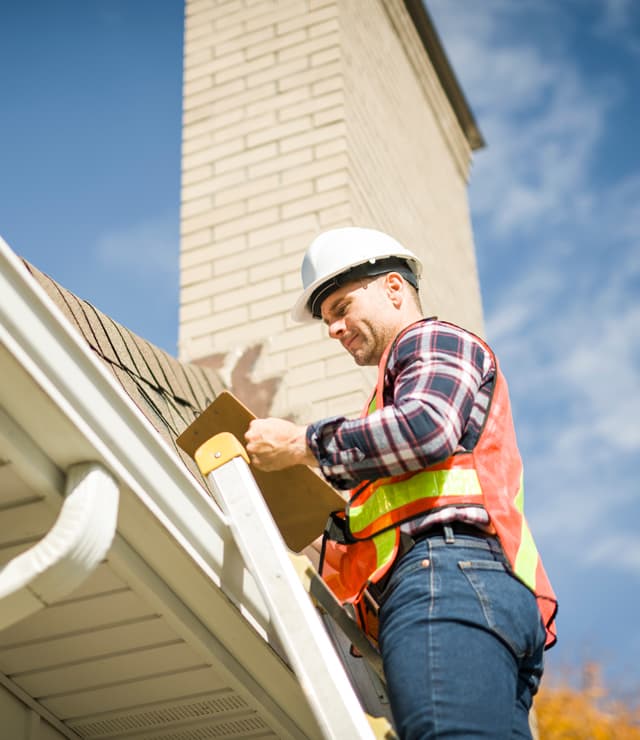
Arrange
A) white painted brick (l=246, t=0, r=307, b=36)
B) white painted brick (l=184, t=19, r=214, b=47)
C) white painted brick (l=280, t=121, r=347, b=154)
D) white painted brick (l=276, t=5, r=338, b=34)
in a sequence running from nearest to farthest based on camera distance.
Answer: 1. white painted brick (l=280, t=121, r=347, b=154)
2. white painted brick (l=276, t=5, r=338, b=34)
3. white painted brick (l=246, t=0, r=307, b=36)
4. white painted brick (l=184, t=19, r=214, b=47)

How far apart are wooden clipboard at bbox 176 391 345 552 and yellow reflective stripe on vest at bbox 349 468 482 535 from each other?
1.11ft

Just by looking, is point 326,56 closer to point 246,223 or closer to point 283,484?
point 246,223

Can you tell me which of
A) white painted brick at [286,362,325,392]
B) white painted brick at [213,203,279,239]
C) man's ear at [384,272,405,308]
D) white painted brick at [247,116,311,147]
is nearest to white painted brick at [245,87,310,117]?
white painted brick at [247,116,311,147]

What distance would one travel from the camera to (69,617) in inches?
115

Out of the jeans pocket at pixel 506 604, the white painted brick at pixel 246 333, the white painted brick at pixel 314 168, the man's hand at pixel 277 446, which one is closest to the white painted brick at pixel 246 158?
the white painted brick at pixel 314 168

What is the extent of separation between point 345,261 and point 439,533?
41.4 inches

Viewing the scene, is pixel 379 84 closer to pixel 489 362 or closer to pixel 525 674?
pixel 489 362

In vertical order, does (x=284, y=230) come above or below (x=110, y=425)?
above

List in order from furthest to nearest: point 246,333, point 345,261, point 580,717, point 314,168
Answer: point 580,717, point 314,168, point 246,333, point 345,261

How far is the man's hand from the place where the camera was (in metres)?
2.84

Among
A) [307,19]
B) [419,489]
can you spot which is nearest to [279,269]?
[307,19]

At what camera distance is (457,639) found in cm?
241

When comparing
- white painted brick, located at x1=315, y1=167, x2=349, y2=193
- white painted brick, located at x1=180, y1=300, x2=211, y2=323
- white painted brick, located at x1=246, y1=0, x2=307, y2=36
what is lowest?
white painted brick, located at x1=180, y1=300, x2=211, y2=323

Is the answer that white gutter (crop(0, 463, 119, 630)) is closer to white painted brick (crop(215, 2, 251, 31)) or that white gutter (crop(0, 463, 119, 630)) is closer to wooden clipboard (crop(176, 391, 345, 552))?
wooden clipboard (crop(176, 391, 345, 552))
